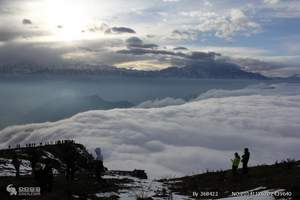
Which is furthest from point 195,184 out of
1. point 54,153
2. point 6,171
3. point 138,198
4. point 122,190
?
point 54,153

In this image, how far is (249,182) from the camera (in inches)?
1364

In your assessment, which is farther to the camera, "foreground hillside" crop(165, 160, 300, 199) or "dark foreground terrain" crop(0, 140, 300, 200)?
"dark foreground terrain" crop(0, 140, 300, 200)

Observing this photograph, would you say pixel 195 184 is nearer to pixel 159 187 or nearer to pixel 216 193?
pixel 159 187

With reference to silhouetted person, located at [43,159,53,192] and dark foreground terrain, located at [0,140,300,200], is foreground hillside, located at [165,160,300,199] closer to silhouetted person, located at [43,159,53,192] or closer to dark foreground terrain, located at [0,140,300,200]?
dark foreground terrain, located at [0,140,300,200]

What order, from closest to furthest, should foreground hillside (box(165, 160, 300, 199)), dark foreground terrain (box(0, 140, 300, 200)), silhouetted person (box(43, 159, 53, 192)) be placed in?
foreground hillside (box(165, 160, 300, 199)) → dark foreground terrain (box(0, 140, 300, 200)) → silhouetted person (box(43, 159, 53, 192))

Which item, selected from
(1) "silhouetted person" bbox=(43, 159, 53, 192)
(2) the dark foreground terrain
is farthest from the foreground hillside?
(1) "silhouetted person" bbox=(43, 159, 53, 192)

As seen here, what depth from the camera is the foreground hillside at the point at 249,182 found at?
28980mm

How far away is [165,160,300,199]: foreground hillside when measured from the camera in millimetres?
28980

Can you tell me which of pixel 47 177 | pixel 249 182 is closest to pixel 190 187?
pixel 249 182

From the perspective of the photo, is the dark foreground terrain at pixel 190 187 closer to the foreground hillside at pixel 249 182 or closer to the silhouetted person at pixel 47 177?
the foreground hillside at pixel 249 182

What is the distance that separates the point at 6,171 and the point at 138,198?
24.5m

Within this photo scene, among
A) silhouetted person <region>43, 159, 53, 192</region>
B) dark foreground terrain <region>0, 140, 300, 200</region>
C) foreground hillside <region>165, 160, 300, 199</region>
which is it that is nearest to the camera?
foreground hillside <region>165, 160, 300, 199</region>

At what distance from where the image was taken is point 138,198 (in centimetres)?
3145

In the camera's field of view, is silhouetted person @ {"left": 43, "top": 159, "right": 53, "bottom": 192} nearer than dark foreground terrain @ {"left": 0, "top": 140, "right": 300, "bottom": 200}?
No
